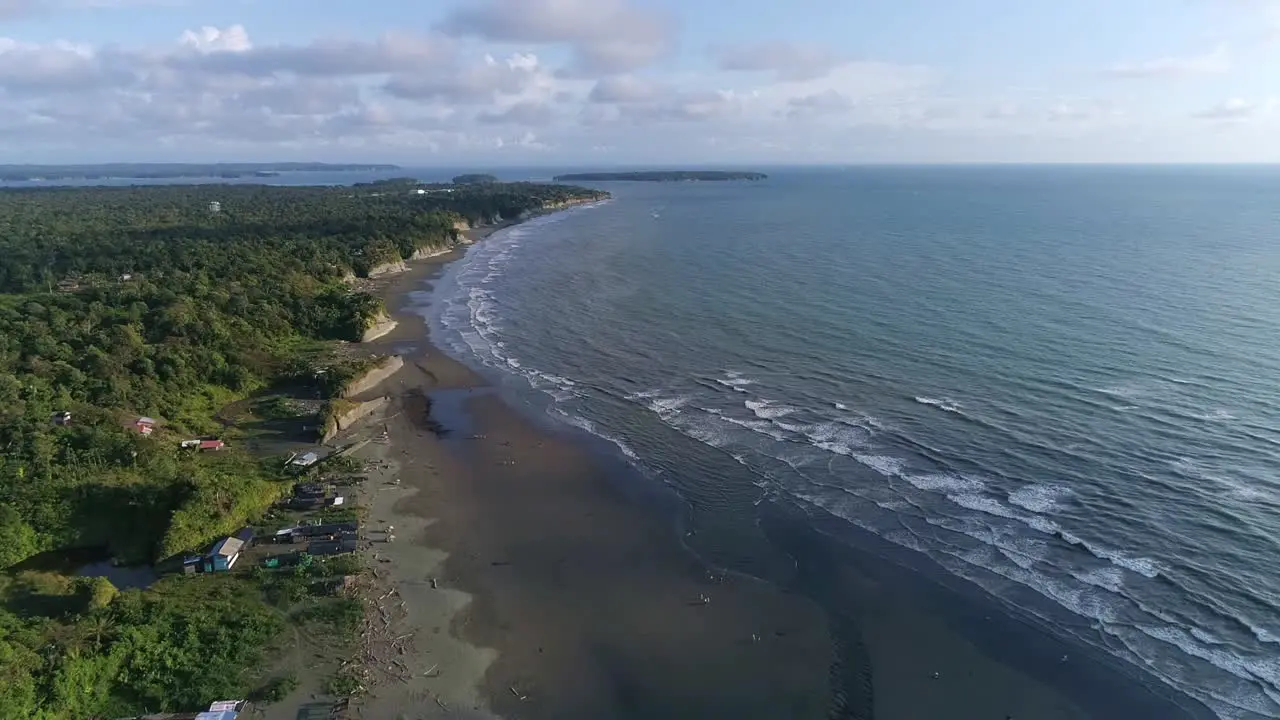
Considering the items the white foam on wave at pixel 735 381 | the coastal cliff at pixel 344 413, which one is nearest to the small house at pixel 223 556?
the coastal cliff at pixel 344 413

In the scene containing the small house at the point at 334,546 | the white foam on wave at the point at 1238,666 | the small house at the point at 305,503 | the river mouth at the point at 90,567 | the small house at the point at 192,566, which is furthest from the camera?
the small house at the point at 305,503

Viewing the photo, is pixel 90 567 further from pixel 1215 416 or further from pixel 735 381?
pixel 1215 416

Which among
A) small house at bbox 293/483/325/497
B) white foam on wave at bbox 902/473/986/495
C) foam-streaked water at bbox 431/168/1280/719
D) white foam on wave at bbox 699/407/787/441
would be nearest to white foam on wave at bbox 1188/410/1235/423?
foam-streaked water at bbox 431/168/1280/719

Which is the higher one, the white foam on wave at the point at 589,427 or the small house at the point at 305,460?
the small house at the point at 305,460

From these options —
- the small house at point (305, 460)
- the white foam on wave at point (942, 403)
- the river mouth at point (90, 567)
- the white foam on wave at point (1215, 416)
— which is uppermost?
the white foam on wave at point (1215, 416)

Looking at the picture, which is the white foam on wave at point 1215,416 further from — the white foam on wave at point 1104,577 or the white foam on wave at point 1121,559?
the white foam on wave at point 1104,577

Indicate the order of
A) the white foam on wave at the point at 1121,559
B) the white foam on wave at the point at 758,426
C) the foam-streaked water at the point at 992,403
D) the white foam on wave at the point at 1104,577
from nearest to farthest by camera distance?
the white foam on wave at the point at 1104,577 → the foam-streaked water at the point at 992,403 → the white foam on wave at the point at 1121,559 → the white foam on wave at the point at 758,426

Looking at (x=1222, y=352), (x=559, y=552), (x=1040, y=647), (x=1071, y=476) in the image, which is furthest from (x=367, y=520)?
(x=1222, y=352)
